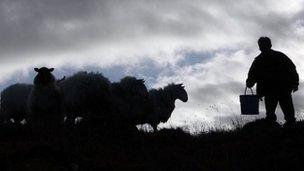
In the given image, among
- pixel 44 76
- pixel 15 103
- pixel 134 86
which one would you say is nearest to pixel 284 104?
pixel 44 76

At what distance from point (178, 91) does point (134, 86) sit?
17.4ft

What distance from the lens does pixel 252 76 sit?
1769 cm

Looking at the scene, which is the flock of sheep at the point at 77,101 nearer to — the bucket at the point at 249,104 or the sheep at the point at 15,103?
the sheep at the point at 15,103

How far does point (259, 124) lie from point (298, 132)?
8.10ft

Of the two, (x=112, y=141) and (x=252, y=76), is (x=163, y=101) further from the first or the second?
(x=112, y=141)

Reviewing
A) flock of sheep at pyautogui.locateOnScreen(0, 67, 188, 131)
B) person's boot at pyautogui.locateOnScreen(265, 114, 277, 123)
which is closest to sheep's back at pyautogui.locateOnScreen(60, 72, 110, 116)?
flock of sheep at pyautogui.locateOnScreen(0, 67, 188, 131)

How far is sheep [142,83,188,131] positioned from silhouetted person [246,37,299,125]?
870 centimetres

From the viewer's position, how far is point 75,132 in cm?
1680

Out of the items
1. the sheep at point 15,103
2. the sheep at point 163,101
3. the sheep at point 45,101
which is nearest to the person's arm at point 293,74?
the sheep at point 45,101

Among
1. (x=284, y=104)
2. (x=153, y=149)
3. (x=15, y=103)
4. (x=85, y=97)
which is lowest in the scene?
(x=153, y=149)

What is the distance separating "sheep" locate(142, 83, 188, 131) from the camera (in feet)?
88.1

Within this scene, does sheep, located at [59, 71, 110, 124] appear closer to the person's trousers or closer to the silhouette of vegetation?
the silhouette of vegetation

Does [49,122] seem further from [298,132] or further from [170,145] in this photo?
[298,132]

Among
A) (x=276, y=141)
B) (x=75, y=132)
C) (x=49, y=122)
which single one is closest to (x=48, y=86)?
(x=49, y=122)
